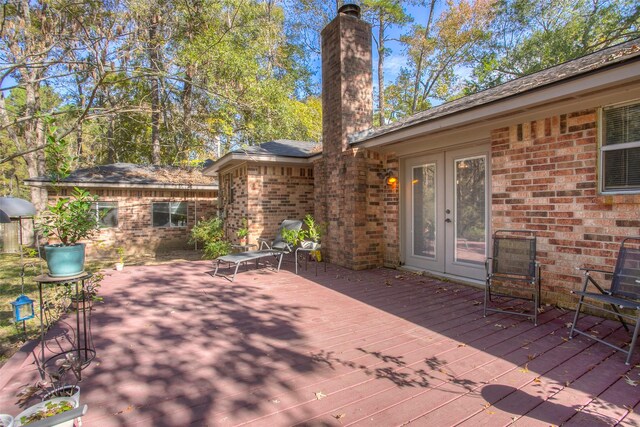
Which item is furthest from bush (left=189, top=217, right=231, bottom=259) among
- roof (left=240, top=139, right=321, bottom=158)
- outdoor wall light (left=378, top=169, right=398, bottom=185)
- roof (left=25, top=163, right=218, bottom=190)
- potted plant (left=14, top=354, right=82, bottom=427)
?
potted plant (left=14, top=354, right=82, bottom=427)

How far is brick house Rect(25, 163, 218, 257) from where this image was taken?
12.6m

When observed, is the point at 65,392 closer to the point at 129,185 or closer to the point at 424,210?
the point at 424,210

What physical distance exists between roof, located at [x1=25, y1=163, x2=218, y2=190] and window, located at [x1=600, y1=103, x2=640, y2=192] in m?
12.8

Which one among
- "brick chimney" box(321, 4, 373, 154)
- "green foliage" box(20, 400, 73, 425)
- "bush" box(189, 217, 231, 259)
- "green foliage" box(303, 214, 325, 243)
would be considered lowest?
"green foliage" box(20, 400, 73, 425)

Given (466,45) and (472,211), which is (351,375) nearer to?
(472,211)

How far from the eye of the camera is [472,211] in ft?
17.8

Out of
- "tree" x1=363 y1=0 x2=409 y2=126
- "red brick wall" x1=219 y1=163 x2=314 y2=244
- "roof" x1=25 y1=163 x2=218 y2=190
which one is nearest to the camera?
"red brick wall" x1=219 y1=163 x2=314 y2=244

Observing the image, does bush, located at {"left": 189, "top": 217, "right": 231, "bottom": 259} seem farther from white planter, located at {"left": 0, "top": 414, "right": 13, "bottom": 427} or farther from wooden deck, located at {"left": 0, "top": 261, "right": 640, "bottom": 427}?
white planter, located at {"left": 0, "top": 414, "right": 13, "bottom": 427}

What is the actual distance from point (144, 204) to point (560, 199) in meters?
13.7

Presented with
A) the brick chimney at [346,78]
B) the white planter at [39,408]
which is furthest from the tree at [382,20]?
the white planter at [39,408]

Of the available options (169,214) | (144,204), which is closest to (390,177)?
(169,214)

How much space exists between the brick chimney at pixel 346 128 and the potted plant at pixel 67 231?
4.71 metres

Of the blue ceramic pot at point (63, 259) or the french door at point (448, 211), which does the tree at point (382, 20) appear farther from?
the blue ceramic pot at point (63, 259)

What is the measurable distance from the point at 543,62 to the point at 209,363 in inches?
696
